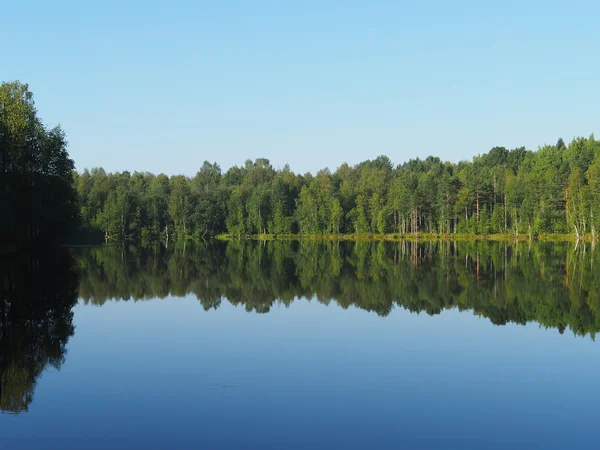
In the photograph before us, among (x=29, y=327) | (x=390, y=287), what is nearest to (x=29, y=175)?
(x=390, y=287)

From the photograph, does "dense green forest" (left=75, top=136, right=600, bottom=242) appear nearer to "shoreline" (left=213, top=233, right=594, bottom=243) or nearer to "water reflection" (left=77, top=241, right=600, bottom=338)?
"shoreline" (left=213, top=233, right=594, bottom=243)

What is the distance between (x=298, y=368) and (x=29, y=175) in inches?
1773

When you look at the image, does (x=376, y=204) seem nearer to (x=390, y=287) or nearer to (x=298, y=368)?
(x=390, y=287)

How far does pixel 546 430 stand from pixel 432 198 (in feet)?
346

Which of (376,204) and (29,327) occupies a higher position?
(376,204)

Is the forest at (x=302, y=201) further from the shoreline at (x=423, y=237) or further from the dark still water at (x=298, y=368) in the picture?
the dark still water at (x=298, y=368)

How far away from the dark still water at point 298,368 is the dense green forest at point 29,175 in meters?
25.2

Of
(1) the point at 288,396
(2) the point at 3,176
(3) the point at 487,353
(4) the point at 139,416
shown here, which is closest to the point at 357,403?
(1) the point at 288,396

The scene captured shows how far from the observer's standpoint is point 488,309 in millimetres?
23266

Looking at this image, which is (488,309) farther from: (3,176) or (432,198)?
(432,198)

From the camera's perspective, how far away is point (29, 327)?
17594 millimetres

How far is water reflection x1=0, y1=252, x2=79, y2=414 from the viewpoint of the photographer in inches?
473

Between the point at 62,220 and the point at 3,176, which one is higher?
the point at 3,176

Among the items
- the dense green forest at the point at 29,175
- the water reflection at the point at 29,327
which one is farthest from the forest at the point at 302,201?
the water reflection at the point at 29,327
